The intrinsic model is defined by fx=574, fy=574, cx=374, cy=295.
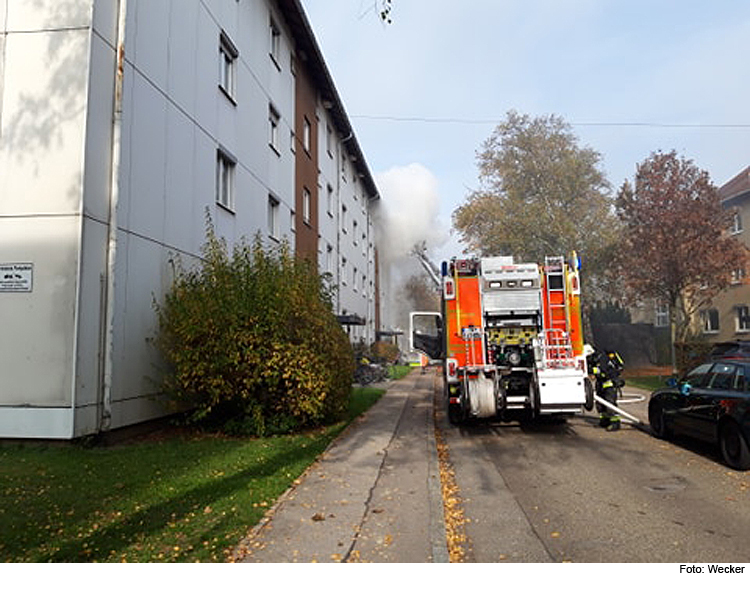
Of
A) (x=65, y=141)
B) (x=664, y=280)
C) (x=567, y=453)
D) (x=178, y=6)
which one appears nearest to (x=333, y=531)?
(x=567, y=453)

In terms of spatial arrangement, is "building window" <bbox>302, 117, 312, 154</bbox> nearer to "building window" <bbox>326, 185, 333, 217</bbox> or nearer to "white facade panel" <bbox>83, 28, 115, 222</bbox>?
"building window" <bbox>326, 185, 333, 217</bbox>

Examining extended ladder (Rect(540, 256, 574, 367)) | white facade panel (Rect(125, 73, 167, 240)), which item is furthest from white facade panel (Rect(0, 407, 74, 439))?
extended ladder (Rect(540, 256, 574, 367))

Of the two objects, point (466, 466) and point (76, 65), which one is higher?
point (76, 65)

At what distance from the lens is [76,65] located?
8305 millimetres

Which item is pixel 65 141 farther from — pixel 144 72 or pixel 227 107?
pixel 227 107

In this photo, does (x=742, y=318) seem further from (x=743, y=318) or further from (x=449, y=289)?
(x=449, y=289)

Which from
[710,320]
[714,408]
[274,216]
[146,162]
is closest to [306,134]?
[274,216]

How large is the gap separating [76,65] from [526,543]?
8.52 m

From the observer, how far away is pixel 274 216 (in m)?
17.1

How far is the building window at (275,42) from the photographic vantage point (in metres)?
16.9

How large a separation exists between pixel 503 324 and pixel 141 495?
690cm

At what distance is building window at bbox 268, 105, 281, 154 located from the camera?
16.8m

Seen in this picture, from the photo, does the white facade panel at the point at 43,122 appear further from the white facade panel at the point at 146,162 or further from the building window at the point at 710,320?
the building window at the point at 710,320

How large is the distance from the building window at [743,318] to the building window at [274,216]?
2360 cm
